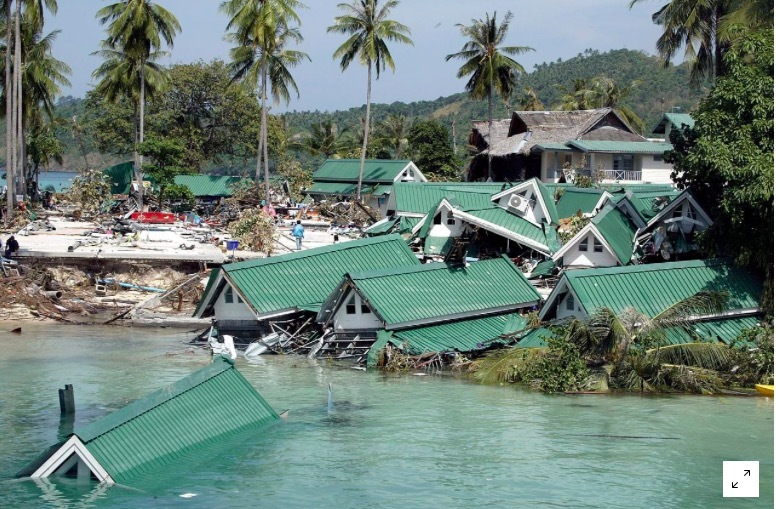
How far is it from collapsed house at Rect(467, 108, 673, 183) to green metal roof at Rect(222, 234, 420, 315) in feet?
92.3

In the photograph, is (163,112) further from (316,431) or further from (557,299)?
(316,431)

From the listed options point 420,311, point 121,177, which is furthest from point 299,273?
point 121,177

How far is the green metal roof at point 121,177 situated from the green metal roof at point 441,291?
155 feet

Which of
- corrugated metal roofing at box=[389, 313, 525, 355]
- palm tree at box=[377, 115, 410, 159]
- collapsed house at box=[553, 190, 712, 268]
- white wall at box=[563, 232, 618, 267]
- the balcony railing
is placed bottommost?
corrugated metal roofing at box=[389, 313, 525, 355]

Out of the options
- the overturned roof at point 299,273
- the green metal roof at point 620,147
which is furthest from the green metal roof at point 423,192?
the overturned roof at point 299,273

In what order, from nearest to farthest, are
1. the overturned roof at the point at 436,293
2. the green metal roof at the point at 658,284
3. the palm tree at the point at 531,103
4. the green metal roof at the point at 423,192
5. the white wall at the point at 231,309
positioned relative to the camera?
the green metal roof at the point at 658,284 → the overturned roof at the point at 436,293 → the white wall at the point at 231,309 → the green metal roof at the point at 423,192 → the palm tree at the point at 531,103

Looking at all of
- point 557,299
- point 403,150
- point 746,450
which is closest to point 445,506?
point 746,450

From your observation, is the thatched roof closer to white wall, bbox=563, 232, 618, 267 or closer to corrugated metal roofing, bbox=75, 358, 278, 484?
white wall, bbox=563, 232, 618, 267

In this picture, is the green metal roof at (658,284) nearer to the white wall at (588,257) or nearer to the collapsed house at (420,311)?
the collapsed house at (420,311)

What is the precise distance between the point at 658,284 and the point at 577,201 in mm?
15298

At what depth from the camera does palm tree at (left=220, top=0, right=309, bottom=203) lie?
61.4m

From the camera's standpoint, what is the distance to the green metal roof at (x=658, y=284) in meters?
31.8

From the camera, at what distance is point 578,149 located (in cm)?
6328

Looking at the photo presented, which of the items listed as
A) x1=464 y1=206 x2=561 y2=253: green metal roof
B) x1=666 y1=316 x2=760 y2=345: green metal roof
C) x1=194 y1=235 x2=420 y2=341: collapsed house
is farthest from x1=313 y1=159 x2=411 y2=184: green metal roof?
x1=666 y1=316 x2=760 y2=345: green metal roof
